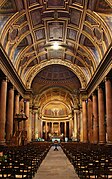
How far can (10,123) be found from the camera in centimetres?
2856

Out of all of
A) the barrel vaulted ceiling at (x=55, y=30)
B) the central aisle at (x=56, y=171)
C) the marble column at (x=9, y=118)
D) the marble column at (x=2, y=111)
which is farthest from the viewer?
the marble column at (x=9, y=118)

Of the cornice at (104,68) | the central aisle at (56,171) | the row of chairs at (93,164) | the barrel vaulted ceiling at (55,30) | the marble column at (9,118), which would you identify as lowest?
the central aisle at (56,171)

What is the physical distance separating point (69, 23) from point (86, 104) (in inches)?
649

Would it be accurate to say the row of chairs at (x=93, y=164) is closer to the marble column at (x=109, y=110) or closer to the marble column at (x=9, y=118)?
the marble column at (x=109, y=110)

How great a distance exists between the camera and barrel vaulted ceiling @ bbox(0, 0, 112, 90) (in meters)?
23.3

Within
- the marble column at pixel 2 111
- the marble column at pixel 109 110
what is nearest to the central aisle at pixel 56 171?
the marble column at pixel 2 111

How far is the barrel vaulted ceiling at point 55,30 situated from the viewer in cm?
2331

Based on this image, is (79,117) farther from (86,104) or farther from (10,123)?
(10,123)

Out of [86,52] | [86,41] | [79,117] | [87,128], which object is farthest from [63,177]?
[79,117]

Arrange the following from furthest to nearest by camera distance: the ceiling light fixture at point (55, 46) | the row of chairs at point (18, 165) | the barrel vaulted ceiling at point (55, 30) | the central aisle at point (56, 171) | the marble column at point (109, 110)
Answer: the ceiling light fixture at point (55, 46) → the marble column at point (109, 110) → the barrel vaulted ceiling at point (55, 30) → the central aisle at point (56, 171) → the row of chairs at point (18, 165)

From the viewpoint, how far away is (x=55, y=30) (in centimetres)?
3062

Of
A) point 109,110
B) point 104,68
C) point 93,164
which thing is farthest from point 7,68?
point 93,164

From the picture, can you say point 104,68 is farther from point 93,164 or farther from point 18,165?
point 18,165

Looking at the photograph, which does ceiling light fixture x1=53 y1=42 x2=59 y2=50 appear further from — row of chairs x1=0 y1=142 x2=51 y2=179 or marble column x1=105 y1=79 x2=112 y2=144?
row of chairs x1=0 y1=142 x2=51 y2=179
